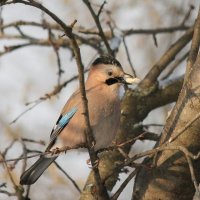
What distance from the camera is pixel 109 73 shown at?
4.79 m

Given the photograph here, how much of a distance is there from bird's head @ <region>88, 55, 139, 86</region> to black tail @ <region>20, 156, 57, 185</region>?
72 centimetres

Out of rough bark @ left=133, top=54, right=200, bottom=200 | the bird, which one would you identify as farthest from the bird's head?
rough bark @ left=133, top=54, right=200, bottom=200

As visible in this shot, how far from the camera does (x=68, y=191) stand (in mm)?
7418

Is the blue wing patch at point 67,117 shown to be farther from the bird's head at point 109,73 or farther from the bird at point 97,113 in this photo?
the bird's head at point 109,73

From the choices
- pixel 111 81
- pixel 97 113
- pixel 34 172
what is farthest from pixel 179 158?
pixel 34 172

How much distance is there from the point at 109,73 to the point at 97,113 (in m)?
0.35

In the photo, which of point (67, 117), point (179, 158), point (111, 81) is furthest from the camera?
point (111, 81)

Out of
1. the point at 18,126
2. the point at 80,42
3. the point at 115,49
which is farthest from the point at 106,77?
the point at 18,126

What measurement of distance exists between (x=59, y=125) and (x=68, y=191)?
9.15 feet

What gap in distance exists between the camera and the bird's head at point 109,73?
4.69 m

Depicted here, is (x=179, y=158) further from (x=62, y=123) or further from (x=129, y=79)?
(x=62, y=123)

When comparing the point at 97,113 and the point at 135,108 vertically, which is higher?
the point at 135,108

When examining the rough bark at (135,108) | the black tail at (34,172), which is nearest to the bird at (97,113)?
the black tail at (34,172)

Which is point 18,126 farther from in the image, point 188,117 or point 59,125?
point 188,117
